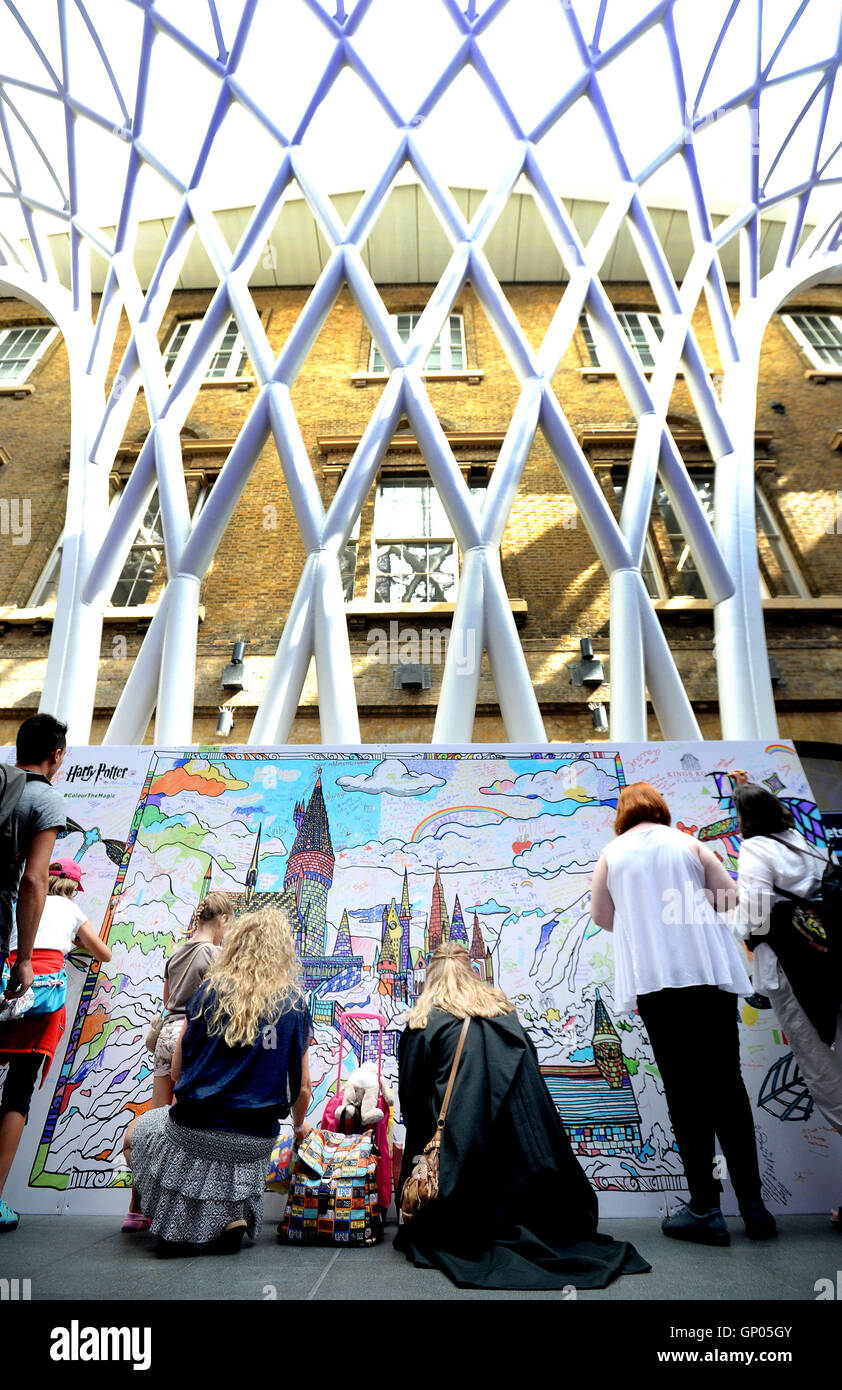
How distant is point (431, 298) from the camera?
10852 mm

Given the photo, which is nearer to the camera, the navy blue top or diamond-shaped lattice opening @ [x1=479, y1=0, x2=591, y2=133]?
the navy blue top

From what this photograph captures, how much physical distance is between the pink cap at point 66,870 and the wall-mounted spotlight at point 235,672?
7.01 metres

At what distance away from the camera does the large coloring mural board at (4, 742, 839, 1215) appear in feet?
12.7

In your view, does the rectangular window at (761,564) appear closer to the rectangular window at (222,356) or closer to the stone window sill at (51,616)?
the stone window sill at (51,616)

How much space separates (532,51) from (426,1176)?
14837 mm

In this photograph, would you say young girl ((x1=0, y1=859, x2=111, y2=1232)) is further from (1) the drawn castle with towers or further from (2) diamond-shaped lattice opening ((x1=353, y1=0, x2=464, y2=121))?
(2) diamond-shaped lattice opening ((x1=353, y1=0, x2=464, y2=121))

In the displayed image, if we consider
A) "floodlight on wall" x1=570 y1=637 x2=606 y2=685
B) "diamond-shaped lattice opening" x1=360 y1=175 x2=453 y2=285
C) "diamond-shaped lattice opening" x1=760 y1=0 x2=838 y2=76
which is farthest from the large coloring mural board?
"diamond-shaped lattice opening" x1=360 y1=175 x2=453 y2=285

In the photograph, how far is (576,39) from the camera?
31.3 feet

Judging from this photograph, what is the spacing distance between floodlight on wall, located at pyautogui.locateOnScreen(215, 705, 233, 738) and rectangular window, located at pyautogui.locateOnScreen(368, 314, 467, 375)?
7.90m

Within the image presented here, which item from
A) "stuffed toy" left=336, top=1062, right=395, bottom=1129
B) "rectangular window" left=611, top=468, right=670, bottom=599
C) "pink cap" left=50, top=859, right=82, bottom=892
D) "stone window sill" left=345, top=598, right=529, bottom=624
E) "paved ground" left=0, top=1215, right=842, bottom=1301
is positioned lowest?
"paved ground" left=0, top=1215, right=842, bottom=1301

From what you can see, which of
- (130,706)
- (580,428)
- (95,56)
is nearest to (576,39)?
(580,428)

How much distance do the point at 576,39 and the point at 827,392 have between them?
27.2 feet

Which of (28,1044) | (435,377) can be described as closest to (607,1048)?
(28,1044)

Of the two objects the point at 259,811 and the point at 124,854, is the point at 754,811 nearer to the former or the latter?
the point at 259,811
